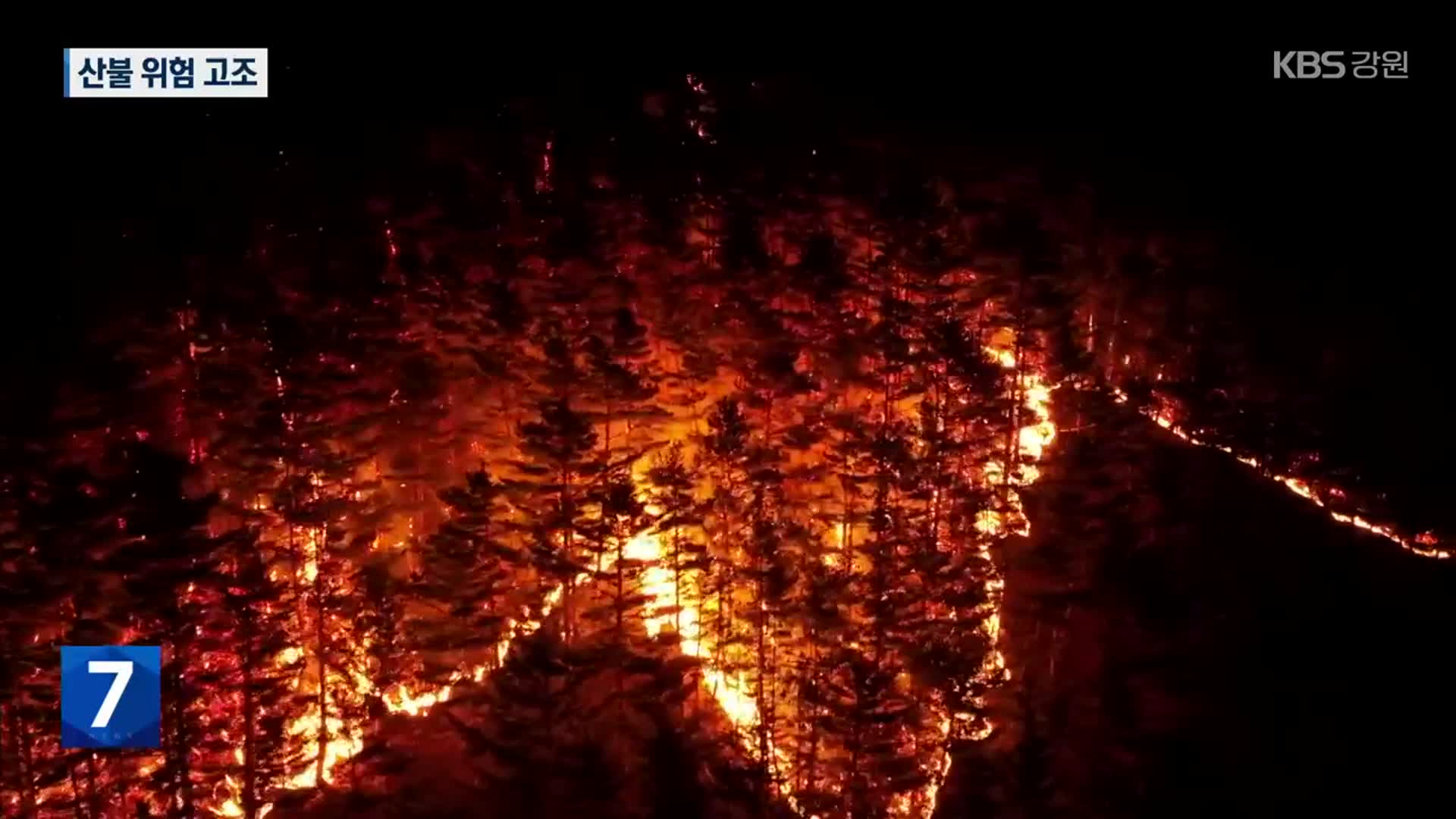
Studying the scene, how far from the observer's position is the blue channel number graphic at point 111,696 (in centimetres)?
1348

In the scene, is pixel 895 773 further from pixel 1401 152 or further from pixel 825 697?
pixel 1401 152

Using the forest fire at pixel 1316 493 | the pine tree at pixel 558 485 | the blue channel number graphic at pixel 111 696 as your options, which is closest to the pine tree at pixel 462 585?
the pine tree at pixel 558 485

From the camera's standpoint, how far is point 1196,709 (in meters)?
16.2

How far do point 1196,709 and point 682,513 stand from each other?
7.77 metres

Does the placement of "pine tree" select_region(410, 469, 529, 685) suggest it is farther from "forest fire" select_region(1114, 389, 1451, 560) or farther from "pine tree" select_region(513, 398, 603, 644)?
"forest fire" select_region(1114, 389, 1451, 560)

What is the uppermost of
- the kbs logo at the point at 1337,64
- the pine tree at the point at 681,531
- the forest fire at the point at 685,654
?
the kbs logo at the point at 1337,64

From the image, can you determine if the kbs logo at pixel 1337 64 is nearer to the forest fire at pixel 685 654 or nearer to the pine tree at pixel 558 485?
the forest fire at pixel 685 654

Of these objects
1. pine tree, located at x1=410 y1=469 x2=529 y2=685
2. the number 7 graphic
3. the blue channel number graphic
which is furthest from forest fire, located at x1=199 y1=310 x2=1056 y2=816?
the number 7 graphic

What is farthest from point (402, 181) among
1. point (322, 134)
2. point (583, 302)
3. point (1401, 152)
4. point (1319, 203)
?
point (1401, 152)

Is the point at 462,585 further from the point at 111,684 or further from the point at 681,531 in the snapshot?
the point at 111,684

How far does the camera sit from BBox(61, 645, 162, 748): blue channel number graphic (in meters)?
13.5

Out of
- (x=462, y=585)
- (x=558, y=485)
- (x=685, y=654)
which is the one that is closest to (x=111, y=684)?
(x=462, y=585)

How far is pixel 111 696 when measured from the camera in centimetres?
1386

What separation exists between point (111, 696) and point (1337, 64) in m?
19.1
